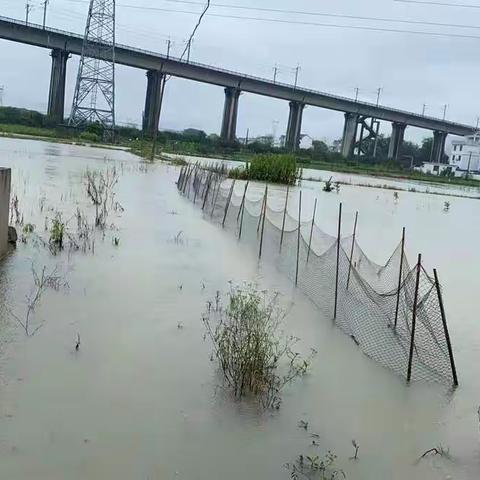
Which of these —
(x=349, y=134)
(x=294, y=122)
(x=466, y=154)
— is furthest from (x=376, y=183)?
(x=466, y=154)

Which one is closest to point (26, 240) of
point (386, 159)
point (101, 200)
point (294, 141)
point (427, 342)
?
point (101, 200)

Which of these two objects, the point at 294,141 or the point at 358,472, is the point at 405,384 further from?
the point at 294,141

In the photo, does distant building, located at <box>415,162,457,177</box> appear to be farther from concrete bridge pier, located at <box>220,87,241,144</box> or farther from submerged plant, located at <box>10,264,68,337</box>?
submerged plant, located at <box>10,264,68,337</box>

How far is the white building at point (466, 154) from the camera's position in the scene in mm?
120625

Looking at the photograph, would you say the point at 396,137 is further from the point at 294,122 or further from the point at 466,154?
the point at 466,154

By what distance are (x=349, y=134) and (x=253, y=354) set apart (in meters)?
93.0

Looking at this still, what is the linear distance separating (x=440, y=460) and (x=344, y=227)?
45.7ft

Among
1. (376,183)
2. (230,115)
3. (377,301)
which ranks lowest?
(377,301)

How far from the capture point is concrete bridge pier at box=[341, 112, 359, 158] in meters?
94.1

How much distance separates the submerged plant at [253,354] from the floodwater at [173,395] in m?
0.13

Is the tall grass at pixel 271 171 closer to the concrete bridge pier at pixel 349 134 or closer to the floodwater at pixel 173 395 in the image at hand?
the floodwater at pixel 173 395

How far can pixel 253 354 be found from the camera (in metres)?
5.42

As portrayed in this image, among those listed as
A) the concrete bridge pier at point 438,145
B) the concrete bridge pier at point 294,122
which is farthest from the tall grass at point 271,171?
the concrete bridge pier at point 438,145

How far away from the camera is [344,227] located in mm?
18375
